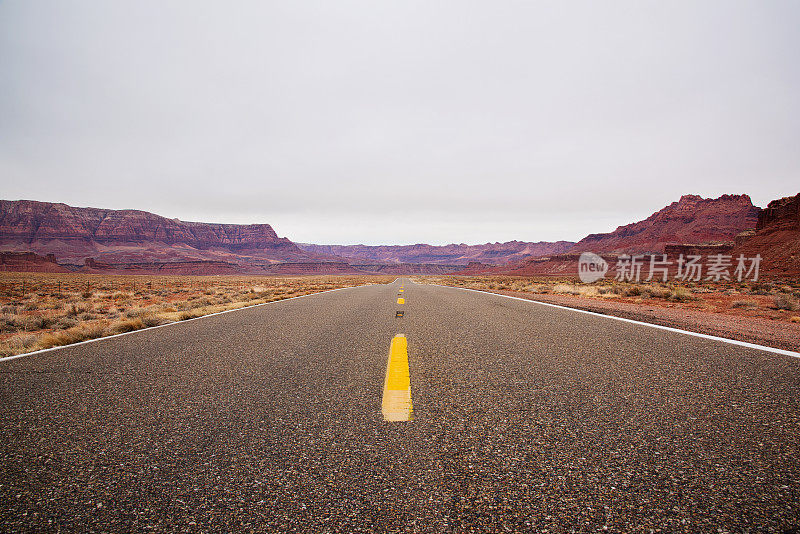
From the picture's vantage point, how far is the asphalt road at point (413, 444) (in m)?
1.34

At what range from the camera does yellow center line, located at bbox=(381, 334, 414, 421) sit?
2.29m

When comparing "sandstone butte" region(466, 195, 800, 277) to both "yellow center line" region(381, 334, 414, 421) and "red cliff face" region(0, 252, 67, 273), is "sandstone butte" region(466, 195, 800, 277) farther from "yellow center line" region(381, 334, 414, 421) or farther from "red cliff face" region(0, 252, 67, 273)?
"red cliff face" region(0, 252, 67, 273)

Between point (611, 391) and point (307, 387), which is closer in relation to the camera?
point (611, 391)

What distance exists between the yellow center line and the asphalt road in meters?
0.08

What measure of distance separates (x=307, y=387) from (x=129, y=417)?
1.23 metres

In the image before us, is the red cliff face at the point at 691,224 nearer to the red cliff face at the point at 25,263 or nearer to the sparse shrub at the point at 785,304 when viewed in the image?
the sparse shrub at the point at 785,304

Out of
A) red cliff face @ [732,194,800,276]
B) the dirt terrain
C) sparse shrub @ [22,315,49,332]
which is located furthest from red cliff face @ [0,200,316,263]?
red cliff face @ [732,194,800,276]

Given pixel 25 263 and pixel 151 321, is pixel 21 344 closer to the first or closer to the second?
pixel 151 321

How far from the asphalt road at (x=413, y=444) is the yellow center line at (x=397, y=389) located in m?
0.08

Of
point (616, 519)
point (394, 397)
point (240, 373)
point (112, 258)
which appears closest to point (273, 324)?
point (240, 373)

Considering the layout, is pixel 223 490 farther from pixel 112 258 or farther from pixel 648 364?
pixel 112 258

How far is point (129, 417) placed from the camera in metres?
2.34

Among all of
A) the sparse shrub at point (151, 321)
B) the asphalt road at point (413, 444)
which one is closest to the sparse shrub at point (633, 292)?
the asphalt road at point (413, 444)

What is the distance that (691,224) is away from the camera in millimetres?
119812
